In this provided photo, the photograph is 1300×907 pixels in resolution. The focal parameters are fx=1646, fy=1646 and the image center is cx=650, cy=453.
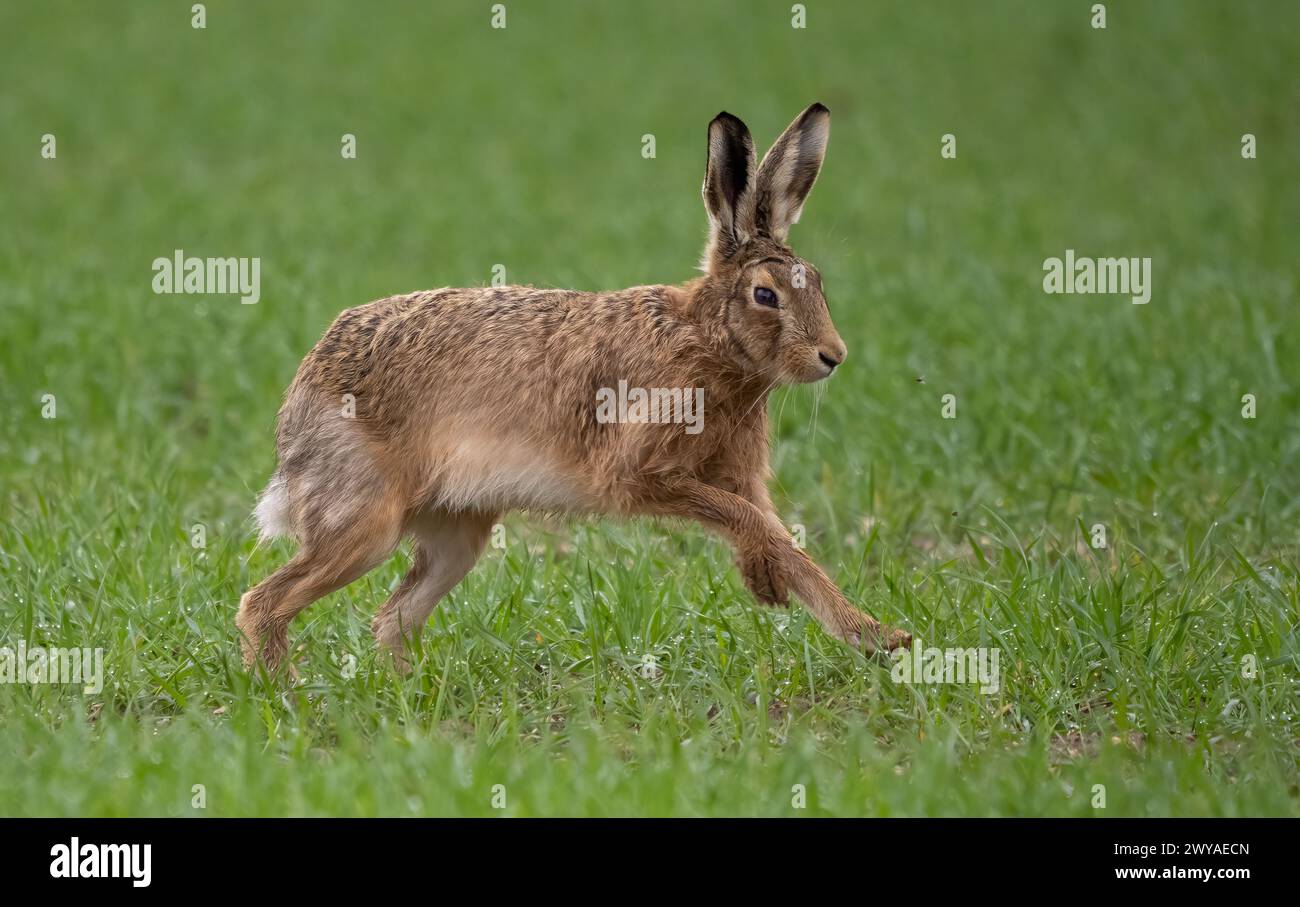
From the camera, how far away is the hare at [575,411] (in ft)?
17.3

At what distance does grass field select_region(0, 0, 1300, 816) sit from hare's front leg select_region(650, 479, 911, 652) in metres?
0.24

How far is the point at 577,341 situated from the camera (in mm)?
5570

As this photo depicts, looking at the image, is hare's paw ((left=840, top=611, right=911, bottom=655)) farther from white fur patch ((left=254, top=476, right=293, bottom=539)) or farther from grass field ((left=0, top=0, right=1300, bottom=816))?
white fur patch ((left=254, top=476, right=293, bottom=539))

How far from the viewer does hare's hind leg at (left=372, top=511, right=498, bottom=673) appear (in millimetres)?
5840

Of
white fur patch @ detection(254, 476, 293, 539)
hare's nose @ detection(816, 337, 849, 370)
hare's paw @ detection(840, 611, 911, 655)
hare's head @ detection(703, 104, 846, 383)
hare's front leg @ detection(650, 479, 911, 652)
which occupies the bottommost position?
hare's paw @ detection(840, 611, 911, 655)

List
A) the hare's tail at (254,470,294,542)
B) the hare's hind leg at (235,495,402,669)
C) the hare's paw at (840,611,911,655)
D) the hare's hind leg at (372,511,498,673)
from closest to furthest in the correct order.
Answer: the hare's paw at (840,611,911,655) → the hare's hind leg at (235,495,402,669) → the hare's tail at (254,470,294,542) → the hare's hind leg at (372,511,498,673)

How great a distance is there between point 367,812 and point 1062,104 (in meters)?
15.1

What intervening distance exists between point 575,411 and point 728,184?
2.95 feet

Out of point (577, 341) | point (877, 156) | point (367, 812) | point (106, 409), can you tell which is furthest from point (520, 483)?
point (877, 156)

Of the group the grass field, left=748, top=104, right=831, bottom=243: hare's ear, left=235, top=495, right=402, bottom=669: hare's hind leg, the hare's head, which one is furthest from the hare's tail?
left=748, top=104, right=831, bottom=243: hare's ear

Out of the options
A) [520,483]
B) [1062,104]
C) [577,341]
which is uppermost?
[1062,104]

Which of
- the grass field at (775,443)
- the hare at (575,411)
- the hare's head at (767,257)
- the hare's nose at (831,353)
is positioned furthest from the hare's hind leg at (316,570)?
the hare's nose at (831,353)

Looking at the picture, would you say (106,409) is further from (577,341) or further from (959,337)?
(959,337)

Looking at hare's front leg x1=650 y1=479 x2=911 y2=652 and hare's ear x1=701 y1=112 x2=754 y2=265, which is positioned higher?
hare's ear x1=701 y1=112 x2=754 y2=265
